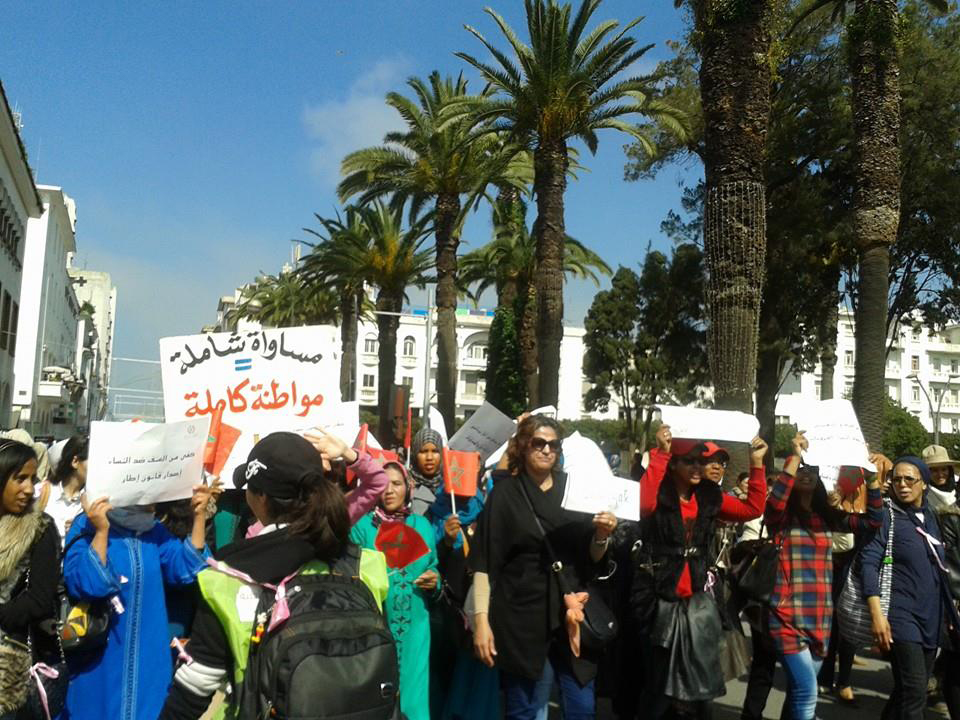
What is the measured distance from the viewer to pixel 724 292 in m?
11.8

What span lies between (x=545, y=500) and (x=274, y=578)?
2107mm

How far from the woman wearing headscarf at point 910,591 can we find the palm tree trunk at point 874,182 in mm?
7853

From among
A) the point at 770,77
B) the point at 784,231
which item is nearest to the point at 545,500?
the point at 770,77

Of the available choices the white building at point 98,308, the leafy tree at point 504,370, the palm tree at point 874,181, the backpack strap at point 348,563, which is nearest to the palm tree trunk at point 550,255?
the palm tree at point 874,181

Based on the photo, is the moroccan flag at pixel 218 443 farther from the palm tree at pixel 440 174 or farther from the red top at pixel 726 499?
the palm tree at pixel 440 174

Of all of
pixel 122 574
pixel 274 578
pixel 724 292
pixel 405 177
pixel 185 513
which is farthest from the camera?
pixel 405 177

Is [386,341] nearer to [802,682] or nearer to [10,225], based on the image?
[10,225]

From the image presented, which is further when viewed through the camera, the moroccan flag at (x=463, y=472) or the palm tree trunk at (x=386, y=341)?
the palm tree trunk at (x=386, y=341)

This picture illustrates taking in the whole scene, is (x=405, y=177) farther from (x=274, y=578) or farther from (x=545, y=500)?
(x=274, y=578)

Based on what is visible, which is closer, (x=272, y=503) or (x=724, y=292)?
(x=272, y=503)

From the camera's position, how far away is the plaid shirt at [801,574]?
510 centimetres

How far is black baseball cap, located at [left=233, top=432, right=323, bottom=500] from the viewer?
2682mm

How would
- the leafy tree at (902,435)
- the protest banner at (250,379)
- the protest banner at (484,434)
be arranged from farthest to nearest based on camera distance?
the leafy tree at (902,435) < the protest banner at (484,434) < the protest banner at (250,379)

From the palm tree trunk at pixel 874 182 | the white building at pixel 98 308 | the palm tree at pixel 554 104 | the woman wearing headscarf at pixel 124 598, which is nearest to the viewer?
the woman wearing headscarf at pixel 124 598
